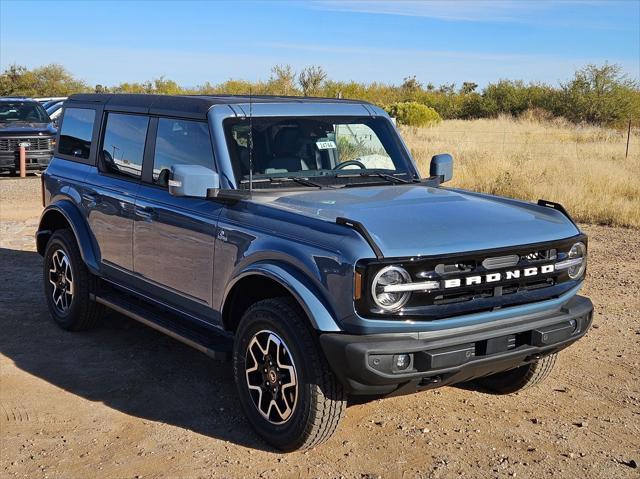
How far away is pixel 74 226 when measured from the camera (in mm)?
6270

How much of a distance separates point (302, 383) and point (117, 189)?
248 centimetres

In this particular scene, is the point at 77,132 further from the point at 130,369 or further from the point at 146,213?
the point at 130,369

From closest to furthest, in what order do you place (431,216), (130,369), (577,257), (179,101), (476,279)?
(476,279)
(431,216)
(577,257)
(179,101)
(130,369)

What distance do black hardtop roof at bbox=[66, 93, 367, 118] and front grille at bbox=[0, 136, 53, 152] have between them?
1324 cm

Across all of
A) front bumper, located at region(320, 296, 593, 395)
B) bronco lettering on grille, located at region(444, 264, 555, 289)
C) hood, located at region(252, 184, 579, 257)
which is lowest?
front bumper, located at region(320, 296, 593, 395)

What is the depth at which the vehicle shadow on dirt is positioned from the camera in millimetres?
4836

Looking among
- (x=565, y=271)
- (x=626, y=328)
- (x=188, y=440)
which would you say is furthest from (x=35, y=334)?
(x=626, y=328)

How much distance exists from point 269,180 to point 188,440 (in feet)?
5.41

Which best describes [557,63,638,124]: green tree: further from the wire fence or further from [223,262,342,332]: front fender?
[223,262,342,332]: front fender

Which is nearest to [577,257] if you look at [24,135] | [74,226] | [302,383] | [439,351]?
[439,351]

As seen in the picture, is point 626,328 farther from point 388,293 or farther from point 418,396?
point 388,293

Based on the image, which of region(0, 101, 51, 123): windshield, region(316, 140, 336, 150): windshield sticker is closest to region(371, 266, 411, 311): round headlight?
region(316, 140, 336, 150): windshield sticker

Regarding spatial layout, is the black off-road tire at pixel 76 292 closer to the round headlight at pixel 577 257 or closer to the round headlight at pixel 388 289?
the round headlight at pixel 388 289

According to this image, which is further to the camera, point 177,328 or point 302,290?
point 177,328
